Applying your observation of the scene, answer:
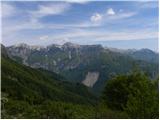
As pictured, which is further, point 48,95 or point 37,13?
point 48,95

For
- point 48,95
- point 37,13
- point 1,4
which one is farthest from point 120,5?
point 48,95

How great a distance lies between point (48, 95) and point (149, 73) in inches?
3610

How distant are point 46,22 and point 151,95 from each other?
3.99 m

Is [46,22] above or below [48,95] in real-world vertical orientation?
above

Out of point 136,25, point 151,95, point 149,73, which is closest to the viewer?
point 136,25

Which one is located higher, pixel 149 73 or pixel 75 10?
pixel 75 10

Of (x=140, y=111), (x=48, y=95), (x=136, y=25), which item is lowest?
(x=48, y=95)

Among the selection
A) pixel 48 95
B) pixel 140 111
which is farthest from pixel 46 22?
pixel 48 95

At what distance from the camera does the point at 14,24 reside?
748 centimetres

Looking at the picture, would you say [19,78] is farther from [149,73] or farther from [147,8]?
[147,8]

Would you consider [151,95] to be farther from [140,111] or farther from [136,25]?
[136,25]

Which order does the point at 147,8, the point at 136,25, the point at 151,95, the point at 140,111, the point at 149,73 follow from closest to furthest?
the point at 147,8 < the point at 136,25 < the point at 140,111 < the point at 151,95 < the point at 149,73

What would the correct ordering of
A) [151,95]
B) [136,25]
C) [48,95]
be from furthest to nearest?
[48,95] → [151,95] → [136,25]

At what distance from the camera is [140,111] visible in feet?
29.2
